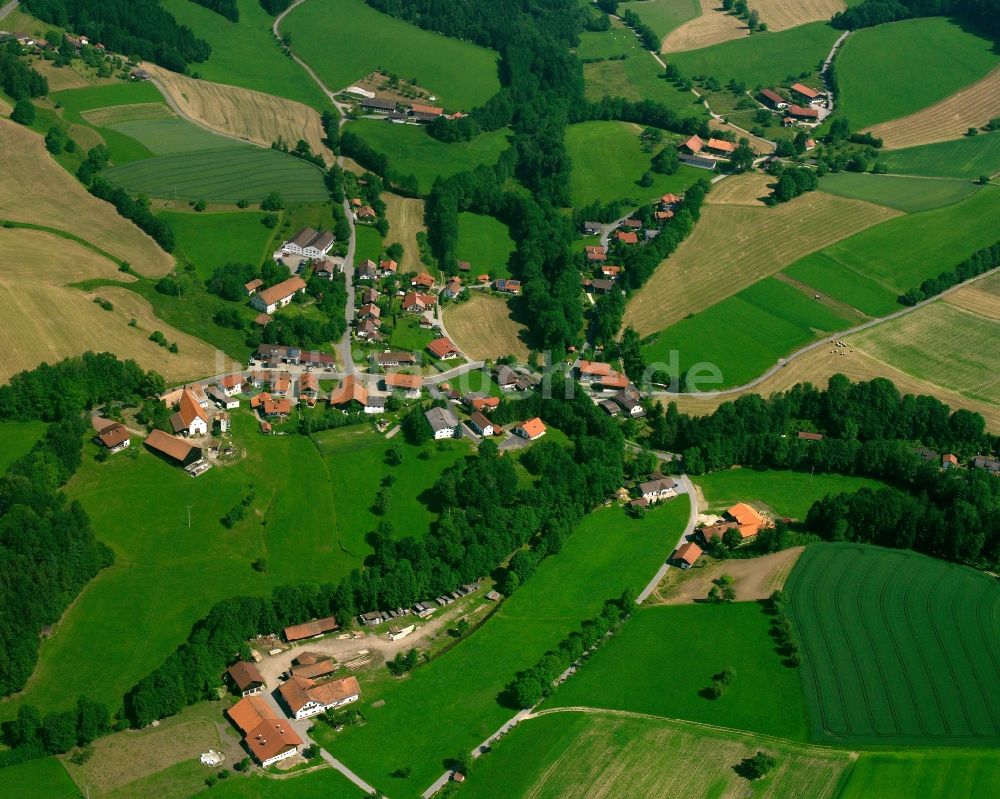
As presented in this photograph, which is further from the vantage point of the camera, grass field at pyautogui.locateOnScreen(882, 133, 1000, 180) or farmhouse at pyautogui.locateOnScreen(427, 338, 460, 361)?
grass field at pyautogui.locateOnScreen(882, 133, 1000, 180)

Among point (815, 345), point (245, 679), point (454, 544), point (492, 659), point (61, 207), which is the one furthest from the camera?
point (61, 207)

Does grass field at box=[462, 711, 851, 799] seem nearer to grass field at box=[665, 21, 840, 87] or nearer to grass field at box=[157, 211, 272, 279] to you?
grass field at box=[157, 211, 272, 279]

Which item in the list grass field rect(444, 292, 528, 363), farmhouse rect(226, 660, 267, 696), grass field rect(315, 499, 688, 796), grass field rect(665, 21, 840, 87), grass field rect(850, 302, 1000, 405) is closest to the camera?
grass field rect(315, 499, 688, 796)

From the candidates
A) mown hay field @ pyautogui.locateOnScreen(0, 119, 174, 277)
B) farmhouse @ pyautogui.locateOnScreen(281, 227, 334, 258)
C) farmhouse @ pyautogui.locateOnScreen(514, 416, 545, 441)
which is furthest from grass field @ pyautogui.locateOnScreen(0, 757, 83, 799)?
farmhouse @ pyautogui.locateOnScreen(281, 227, 334, 258)

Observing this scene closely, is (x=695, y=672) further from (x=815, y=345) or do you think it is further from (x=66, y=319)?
(x=66, y=319)

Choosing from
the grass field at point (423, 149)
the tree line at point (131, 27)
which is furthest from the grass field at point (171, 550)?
the tree line at point (131, 27)

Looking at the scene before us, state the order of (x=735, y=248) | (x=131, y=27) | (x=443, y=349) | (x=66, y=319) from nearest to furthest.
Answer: (x=66, y=319), (x=443, y=349), (x=735, y=248), (x=131, y=27)

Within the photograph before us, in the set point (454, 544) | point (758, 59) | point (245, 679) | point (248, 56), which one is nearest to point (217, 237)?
point (248, 56)
